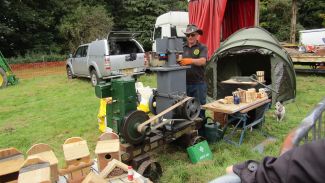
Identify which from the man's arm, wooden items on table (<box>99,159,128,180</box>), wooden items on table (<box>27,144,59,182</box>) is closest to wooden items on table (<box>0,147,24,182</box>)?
wooden items on table (<box>27,144,59,182</box>)

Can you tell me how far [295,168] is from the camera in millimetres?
998

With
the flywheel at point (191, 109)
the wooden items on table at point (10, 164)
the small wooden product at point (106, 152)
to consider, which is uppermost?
the flywheel at point (191, 109)

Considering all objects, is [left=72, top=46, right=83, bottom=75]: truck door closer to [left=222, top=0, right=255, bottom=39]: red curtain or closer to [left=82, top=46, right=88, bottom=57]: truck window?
[left=82, top=46, right=88, bottom=57]: truck window

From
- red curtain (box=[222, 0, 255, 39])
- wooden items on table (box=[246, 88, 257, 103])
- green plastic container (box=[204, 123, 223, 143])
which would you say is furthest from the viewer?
red curtain (box=[222, 0, 255, 39])

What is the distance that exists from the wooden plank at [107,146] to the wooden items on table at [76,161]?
0.66 feet

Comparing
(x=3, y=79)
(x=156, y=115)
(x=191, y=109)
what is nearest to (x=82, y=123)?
(x=156, y=115)

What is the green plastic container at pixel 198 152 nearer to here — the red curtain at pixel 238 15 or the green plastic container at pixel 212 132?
the green plastic container at pixel 212 132

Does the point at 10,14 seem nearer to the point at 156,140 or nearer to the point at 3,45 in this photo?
the point at 3,45

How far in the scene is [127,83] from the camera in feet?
11.7

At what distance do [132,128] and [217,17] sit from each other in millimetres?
7522

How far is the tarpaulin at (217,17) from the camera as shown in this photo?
32.4 feet

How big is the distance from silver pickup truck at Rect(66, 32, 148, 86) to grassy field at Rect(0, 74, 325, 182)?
0.78m

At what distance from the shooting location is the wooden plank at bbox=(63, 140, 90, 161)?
2625 mm

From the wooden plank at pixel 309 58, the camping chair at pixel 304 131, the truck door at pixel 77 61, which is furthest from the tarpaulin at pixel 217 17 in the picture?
the camping chair at pixel 304 131
